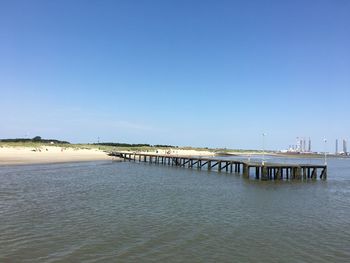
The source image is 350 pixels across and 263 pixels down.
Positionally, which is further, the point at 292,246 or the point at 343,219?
the point at 343,219

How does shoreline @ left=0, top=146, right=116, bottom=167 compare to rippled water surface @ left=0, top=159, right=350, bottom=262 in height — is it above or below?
above

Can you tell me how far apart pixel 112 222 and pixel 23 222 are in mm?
3757

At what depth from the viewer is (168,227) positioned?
49.8ft

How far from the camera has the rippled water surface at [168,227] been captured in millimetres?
11680

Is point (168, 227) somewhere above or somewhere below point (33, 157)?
below

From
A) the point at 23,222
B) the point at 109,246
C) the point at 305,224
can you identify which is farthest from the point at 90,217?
the point at 305,224

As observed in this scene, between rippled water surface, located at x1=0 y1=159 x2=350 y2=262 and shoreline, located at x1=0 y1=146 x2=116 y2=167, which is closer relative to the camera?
rippled water surface, located at x1=0 y1=159 x2=350 y2=262

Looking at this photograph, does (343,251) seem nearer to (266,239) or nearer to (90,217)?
(266,239)

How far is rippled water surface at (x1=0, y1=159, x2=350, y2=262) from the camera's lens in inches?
460

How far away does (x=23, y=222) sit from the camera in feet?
50.7

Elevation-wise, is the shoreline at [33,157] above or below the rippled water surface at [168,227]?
above

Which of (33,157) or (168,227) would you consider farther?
Answer: (33,157)

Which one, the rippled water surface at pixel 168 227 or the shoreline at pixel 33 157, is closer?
the rippled water surface at pixel 168 227

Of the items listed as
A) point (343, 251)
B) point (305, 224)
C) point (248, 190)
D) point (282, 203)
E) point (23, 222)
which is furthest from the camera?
point (248, 190)
